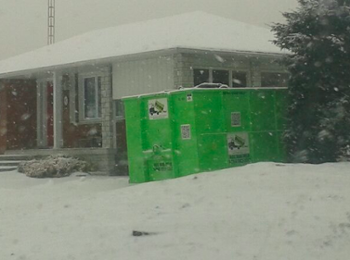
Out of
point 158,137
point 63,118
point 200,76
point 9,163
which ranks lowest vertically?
point 9,163

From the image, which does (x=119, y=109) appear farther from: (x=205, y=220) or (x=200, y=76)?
(x=205, y=220)

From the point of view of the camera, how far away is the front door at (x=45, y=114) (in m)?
24.1

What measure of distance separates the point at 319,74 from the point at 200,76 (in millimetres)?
5079

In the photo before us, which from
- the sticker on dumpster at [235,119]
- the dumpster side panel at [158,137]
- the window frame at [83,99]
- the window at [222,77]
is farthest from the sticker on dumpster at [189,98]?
the window frame at [83,99]

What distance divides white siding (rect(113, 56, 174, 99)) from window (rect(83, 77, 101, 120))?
168 cm

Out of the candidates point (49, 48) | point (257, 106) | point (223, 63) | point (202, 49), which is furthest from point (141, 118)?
point (49, 48)

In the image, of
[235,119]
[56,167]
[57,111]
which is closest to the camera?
[235,119]

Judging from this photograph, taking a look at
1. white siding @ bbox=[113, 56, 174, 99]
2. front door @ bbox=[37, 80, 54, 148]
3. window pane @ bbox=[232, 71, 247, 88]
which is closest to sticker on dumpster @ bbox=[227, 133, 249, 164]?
white siding @ bbox=[113, 56, 174, 99]

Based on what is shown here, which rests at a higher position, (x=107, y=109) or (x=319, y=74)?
(x=319, y=74)

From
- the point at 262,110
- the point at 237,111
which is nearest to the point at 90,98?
the point at 262,110

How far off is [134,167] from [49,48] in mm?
13085

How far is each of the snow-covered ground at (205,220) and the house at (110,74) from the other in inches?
277

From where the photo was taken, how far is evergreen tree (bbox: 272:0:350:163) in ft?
45.7

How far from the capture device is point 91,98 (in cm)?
2180
